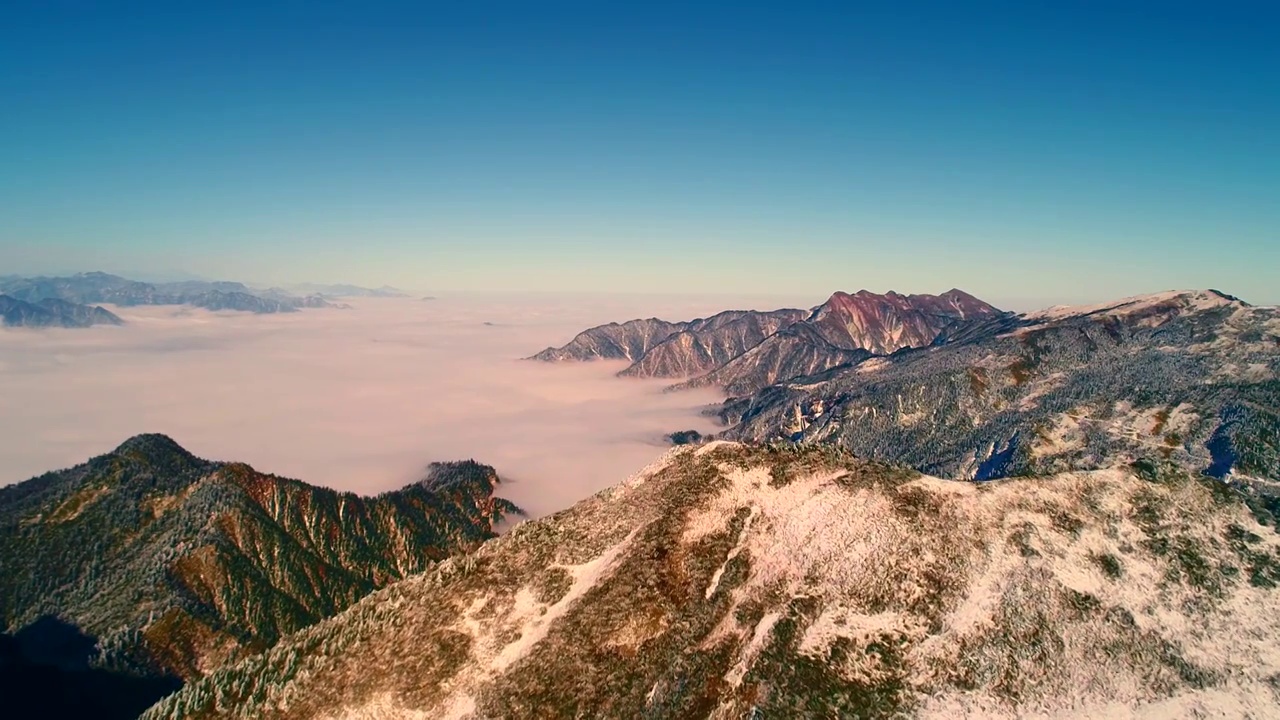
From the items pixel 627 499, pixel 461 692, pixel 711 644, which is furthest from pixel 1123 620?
pixel 461 692

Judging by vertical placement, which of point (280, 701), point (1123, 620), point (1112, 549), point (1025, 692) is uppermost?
point (1112, 549)

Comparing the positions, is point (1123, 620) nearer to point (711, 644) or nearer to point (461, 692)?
point (711, 644)

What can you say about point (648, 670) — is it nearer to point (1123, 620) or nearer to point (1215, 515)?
point (1123, 620)

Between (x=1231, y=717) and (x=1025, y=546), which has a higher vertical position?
(x=1025, y=546)

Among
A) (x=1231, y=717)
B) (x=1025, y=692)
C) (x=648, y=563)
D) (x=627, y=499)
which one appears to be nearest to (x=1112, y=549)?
(x=1231, y=717)

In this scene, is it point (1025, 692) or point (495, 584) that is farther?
point (495, 584)

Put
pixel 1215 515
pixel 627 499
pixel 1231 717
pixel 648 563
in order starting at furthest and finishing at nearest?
pixel 627 499 → pixel 648 563 → pixel 1215 515 → pixel 1231 717

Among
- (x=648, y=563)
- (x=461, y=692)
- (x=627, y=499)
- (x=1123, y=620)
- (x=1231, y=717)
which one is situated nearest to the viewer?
(x=1231, y=717)
